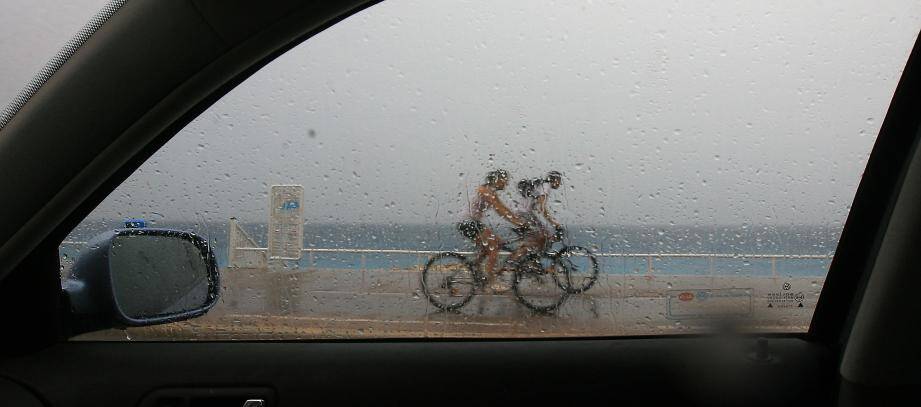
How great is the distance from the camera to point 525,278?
3066mm

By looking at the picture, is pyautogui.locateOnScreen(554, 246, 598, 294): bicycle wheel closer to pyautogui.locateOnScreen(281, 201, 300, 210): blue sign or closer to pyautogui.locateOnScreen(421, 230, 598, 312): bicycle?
pyautogui.locateOnScreen(421, 230, 598, 312): bicycle

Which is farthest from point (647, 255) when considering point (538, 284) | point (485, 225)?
point (485, 225)

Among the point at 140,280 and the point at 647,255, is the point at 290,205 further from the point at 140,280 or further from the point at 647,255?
the point at 647,255

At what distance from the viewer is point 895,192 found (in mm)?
2766

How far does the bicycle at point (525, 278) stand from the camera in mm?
3004

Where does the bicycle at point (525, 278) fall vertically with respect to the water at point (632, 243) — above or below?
below

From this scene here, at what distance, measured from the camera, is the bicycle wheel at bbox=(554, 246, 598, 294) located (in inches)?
119

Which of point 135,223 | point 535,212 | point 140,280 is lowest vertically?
point 140,280

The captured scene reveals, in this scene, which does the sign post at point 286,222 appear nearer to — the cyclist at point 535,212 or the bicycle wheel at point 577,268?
the cyclist at point 535,212

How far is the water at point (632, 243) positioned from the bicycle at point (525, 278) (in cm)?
5

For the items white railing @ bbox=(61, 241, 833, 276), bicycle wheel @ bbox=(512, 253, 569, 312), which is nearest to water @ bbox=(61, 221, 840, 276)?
white railing @ bbox=(61, 241, 833, 276)

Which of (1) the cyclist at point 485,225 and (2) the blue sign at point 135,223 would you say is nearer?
(2) the blue sign at point 135,223

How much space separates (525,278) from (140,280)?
153 cm

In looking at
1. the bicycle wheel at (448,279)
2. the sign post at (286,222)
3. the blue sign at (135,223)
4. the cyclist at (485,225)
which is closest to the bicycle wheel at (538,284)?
the cyclist at (485,225)
